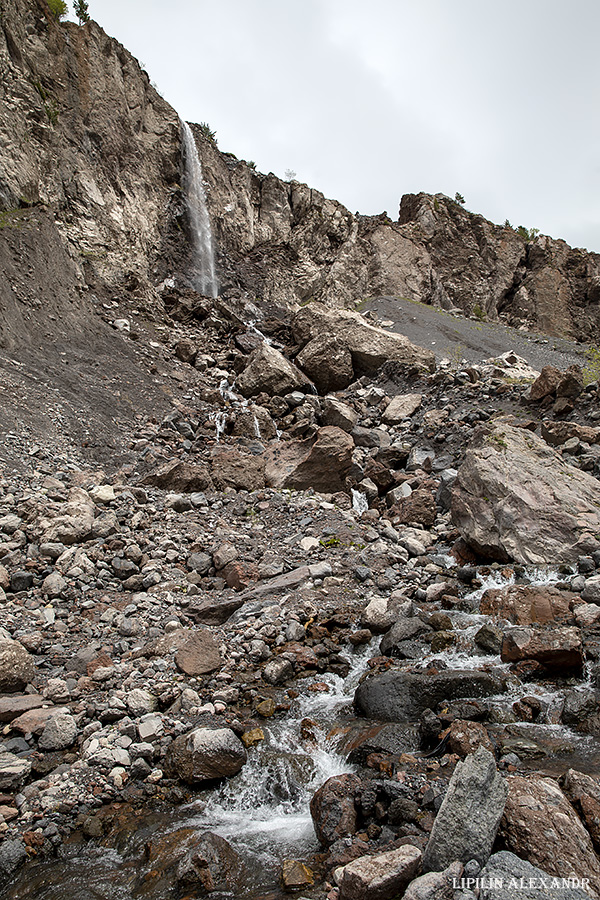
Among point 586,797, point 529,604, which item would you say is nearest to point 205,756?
point 586,797

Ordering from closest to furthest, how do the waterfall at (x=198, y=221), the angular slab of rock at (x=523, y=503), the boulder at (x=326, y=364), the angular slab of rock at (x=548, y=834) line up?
1. the angular slab of rock at (x=548, y=834)
2. the angular slab of rock at (x=523, y=503)
3. the boulder at (x=326, y=364)
4. the waterfall at (x=198, y=221)

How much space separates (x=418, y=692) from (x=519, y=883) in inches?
89.6

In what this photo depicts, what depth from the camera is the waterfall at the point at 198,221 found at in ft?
69.4

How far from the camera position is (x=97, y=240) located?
1669 centimetres

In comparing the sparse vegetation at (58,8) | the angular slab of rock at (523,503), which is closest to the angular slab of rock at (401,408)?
the angular slab of rock at (523,503)

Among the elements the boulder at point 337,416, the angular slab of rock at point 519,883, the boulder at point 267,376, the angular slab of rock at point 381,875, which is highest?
the boulder at point 267,376

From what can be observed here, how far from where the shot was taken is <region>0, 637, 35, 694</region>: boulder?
15.6 feet

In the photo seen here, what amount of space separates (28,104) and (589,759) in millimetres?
20278

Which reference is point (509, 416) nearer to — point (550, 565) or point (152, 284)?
point (550, 565)

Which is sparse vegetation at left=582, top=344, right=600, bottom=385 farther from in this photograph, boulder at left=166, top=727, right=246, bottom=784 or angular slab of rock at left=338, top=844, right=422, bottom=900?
angular slab of rock at left=338, top=844, right=422, bottom=900

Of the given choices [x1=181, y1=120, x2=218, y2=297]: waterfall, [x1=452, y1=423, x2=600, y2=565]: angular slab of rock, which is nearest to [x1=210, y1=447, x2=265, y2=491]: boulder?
[x1=452, y1=423, x2=600, y2=565]: angular slab of rock

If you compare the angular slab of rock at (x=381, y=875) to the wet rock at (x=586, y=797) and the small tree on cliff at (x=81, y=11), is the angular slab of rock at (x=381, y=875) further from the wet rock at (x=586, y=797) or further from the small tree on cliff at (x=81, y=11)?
the small tree on cliff at (x=81, y=11)

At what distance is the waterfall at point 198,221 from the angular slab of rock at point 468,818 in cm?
2048

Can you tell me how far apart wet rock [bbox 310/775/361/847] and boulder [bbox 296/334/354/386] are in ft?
43.8
